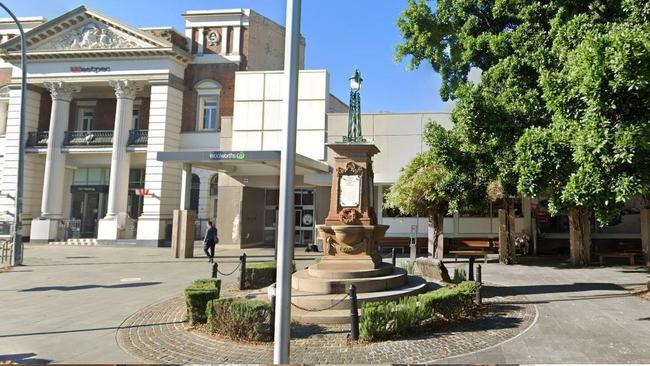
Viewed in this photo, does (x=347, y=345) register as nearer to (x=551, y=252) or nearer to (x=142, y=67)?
(x=551, y=252)

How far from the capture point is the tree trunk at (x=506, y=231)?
1881 centimetres

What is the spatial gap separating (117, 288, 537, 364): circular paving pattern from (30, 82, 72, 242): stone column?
26.1 meters

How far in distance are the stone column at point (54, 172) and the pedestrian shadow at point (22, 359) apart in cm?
2725

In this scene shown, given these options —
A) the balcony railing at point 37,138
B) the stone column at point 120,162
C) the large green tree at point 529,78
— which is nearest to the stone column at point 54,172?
the balcony railing at point 37,138

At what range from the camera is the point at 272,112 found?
2783 centimetres

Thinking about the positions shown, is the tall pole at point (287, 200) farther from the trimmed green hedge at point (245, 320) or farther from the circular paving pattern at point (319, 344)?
the trimmed green hedge at point (245, 320)

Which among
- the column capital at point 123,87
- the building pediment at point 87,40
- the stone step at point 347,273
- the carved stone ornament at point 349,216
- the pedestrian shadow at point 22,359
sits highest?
the building pediment at point 87,40

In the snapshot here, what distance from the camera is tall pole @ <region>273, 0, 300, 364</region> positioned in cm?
445

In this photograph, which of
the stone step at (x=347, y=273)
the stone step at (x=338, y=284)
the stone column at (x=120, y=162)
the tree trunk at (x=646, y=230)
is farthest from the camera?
the stone column at (x=120, y=162)

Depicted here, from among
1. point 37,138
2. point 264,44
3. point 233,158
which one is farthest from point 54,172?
point 233,158

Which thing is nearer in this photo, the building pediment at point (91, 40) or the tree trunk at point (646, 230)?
the tree trunk at point (646, 230)

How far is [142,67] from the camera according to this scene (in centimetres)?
3042

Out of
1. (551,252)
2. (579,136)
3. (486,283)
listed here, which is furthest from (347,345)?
(551,252)

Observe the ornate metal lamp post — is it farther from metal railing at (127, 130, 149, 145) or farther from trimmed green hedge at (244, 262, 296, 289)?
metal railing at (127, 130, 149, 145)
